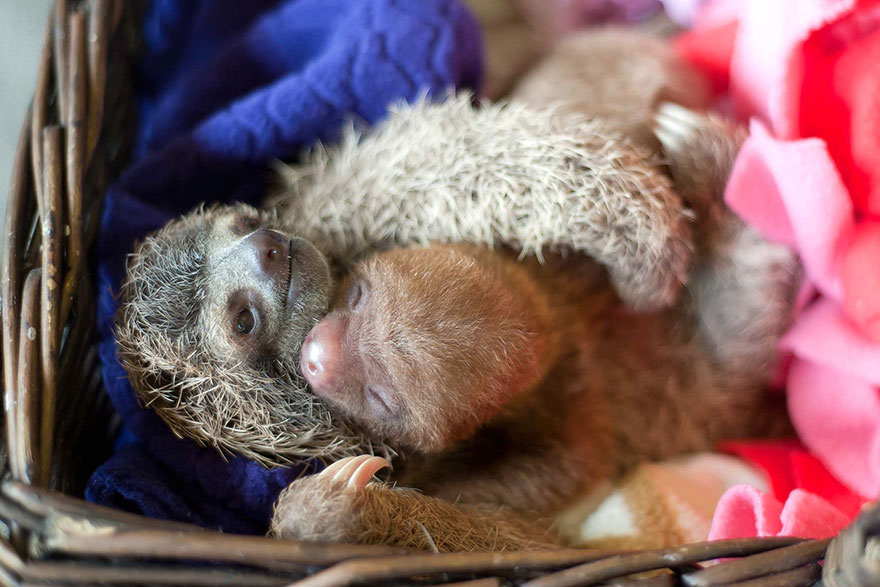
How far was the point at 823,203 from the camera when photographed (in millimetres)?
1223

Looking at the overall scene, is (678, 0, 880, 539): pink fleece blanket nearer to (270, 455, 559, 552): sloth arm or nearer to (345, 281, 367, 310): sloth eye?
(270, 455, 559, 552): sloth arm

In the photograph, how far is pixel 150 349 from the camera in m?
1.28

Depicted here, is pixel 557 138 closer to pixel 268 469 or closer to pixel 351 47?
pixel 351 47

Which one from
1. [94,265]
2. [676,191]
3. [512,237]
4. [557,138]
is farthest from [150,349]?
[676,191]

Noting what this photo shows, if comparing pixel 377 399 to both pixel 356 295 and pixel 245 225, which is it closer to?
pixel 356 295

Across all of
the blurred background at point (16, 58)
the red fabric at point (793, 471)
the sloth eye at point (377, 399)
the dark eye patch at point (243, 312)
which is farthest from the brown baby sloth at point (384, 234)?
the blurred background at point (16, 58)

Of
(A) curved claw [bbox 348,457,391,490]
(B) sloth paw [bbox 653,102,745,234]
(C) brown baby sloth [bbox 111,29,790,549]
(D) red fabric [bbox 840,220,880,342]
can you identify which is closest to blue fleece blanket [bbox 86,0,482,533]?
(C) brown baby sloth [bbox 111,29,790,549]

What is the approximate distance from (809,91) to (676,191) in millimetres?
308

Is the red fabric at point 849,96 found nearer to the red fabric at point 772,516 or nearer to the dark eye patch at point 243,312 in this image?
the red fabric at point 772,516

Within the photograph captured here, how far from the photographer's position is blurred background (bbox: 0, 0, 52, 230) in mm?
1593

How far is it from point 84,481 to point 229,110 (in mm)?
812

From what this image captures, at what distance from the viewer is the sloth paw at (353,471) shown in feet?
3.58

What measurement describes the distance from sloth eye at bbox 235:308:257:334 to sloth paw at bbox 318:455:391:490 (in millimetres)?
303

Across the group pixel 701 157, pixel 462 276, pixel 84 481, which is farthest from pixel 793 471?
pixel 84 481
